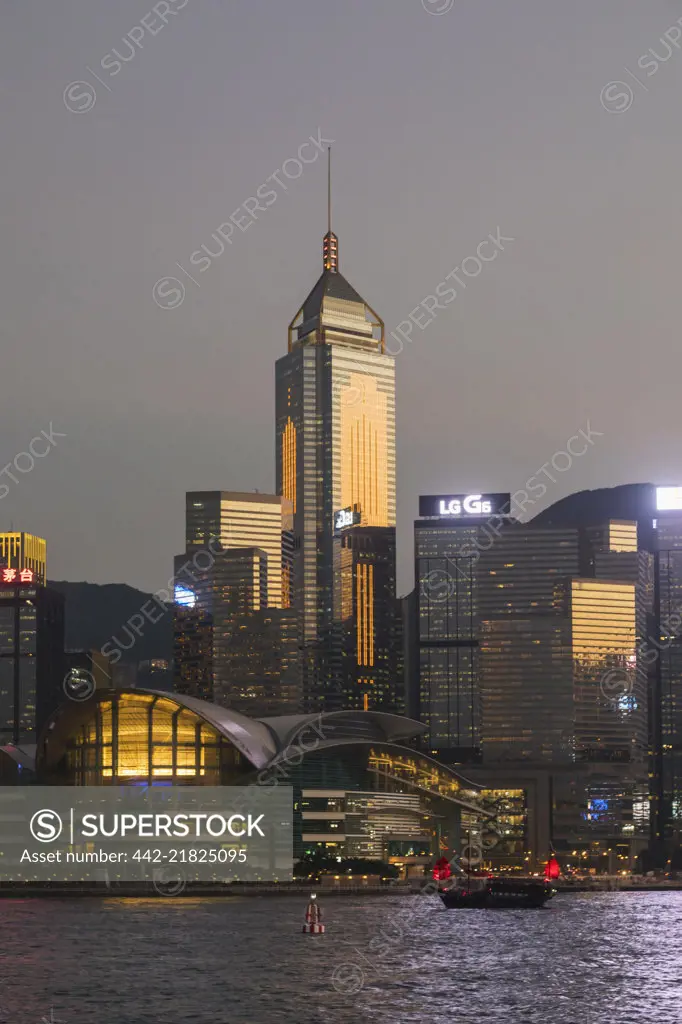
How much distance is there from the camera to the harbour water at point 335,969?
70438 millimetres

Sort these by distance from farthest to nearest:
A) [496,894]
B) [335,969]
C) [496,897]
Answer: [496,897], [496,894], [335,969]

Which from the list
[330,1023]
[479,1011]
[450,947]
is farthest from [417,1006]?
[450,947]

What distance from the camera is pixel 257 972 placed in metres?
87.6

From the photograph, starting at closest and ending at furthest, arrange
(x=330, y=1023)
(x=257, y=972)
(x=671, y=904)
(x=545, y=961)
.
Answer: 1. (x=330, y=1023)
2. (x=257, y=972)
3. (x=545, y=961)
4. (x=671, y=904)

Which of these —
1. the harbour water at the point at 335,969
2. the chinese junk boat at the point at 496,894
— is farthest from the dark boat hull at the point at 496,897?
the harbour water at the point at 335,969

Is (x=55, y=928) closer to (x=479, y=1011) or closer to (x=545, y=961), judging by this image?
(x=545, y=961)

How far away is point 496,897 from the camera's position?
16725 centimetres

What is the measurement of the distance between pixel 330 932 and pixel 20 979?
41.1 metres

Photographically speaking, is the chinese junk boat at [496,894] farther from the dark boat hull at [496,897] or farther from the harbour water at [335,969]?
the harbour water at [335,969]

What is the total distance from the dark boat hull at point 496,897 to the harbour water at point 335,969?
55.6ft

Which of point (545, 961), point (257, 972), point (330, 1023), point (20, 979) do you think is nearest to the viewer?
point (330, 1023)

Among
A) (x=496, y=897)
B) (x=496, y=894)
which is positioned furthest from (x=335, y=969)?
(x=496, y=897)

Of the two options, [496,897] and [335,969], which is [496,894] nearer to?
[496,897]

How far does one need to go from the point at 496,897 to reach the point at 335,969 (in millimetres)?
81147
